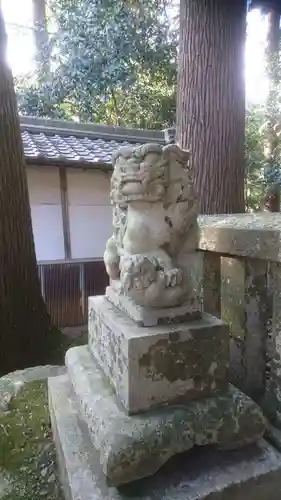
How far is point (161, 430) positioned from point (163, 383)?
131 millimetres

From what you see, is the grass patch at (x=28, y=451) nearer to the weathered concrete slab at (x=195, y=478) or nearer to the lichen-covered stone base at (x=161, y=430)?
the weathered concrete slab at (x=195, y=478)

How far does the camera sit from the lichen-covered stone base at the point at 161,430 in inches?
38.7

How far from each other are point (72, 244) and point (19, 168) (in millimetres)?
2515

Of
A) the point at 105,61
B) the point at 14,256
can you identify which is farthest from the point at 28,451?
the point at 105,61

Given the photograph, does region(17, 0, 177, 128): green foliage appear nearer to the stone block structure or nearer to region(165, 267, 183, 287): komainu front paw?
the stone block structure

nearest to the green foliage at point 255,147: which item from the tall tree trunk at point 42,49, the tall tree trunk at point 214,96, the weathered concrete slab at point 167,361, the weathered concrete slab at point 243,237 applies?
the tall tree trunk at point 42,49

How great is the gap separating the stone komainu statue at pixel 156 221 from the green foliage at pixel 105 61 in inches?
238

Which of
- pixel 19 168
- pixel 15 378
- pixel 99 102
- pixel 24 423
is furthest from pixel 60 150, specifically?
pixel 24 423

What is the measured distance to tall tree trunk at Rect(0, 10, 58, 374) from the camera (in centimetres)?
307

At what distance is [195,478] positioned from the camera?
104 cm

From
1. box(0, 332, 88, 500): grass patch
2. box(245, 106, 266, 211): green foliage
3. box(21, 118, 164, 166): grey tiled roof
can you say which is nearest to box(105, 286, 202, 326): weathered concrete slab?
box(0, 332, 88, 500): grass patch

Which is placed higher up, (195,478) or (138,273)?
(138,273)

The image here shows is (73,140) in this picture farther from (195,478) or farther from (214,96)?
(195,478)

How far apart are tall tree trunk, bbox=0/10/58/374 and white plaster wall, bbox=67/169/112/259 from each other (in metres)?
2.32
